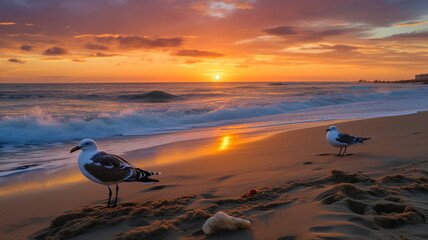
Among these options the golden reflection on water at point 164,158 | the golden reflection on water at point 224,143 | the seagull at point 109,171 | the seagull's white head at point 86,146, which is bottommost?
the golden reflection on water at point 164,158

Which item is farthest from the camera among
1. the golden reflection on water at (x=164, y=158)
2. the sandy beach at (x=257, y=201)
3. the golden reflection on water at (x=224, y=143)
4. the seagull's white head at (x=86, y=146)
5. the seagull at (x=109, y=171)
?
the golden reflection on water at (x=224, y=143)

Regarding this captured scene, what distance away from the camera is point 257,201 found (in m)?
3.69

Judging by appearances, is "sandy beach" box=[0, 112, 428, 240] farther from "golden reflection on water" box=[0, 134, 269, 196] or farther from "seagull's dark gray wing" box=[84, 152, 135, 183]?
"seagull's dark gray wing" box=[84, 152, 135, 183]

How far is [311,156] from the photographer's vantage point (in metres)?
6.50

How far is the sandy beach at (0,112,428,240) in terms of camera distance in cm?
284

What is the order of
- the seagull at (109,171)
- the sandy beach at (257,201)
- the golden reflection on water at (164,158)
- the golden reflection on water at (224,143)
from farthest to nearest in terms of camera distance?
the golden reflection on water at (224,143)
the golden reflection on water at (164,158)
the seagull at (109,171)
the sandy beach at (257,201)

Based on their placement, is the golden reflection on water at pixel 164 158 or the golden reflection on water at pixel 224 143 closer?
the golden reflection on water at pixel 164 158

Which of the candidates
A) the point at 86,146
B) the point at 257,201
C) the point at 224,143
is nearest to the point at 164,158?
the point at 224,143

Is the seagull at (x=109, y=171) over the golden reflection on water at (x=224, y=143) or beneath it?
over

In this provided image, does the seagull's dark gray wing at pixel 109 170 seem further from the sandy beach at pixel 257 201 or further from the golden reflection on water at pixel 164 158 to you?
the golden reflection on water at pixel 164 158

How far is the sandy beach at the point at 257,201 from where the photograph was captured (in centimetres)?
284

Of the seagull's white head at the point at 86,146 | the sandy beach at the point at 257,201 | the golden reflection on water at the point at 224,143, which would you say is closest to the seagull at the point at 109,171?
the seagull's white head at the point at 86,146

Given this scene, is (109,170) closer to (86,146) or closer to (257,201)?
(86,146)

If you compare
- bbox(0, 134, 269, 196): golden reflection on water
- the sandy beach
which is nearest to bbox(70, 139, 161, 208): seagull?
the sandy beach
